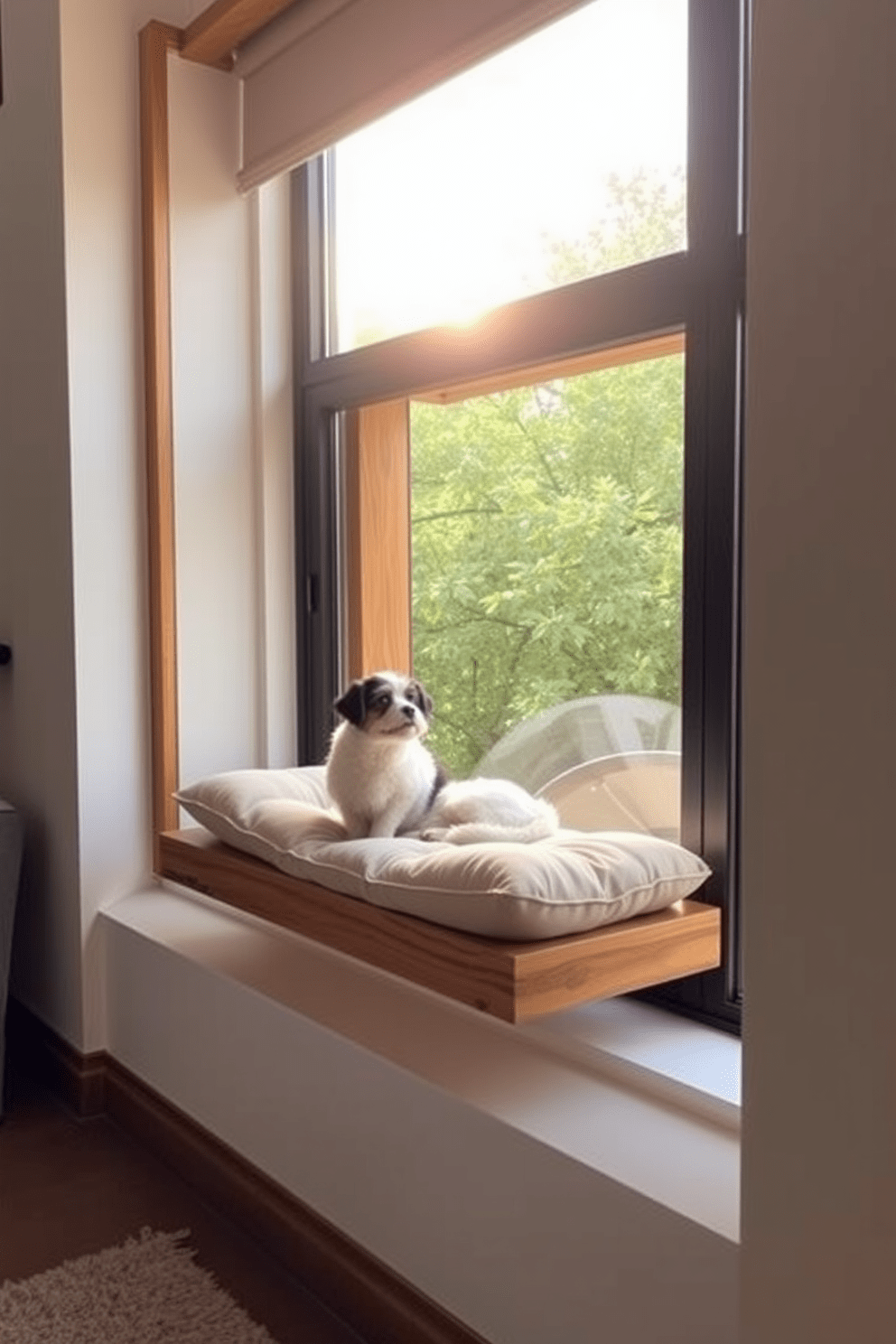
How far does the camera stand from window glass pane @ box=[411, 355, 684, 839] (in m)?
1.69

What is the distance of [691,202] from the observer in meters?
1.56

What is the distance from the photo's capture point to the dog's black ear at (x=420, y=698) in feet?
5.86

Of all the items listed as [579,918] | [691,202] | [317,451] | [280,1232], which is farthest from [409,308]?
[280,1232]

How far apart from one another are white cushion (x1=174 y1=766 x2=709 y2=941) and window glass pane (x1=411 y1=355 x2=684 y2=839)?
0.56 ft

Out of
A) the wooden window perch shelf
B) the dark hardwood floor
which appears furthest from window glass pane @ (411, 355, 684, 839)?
the dark hardwood floor

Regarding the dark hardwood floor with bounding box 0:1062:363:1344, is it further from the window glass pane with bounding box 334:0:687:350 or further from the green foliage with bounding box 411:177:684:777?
the window glass pane with bounding box 334:0:687:350

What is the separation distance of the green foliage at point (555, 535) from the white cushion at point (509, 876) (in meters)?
0.28

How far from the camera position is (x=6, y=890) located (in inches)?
90.5

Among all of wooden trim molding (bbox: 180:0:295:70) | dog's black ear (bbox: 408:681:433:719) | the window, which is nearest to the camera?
the window

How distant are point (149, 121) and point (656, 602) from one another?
1407 mm

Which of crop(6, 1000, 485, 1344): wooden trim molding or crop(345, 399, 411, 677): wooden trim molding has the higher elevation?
crop(345, 399, 411, 677): wooden trim molding

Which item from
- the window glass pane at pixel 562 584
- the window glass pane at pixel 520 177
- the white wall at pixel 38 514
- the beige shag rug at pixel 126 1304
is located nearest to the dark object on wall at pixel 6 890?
the white wall at pixel 38 514

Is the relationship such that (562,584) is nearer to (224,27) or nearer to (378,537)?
(378,537)

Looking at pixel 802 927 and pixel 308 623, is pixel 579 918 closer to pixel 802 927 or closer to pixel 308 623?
pixel 802 927
